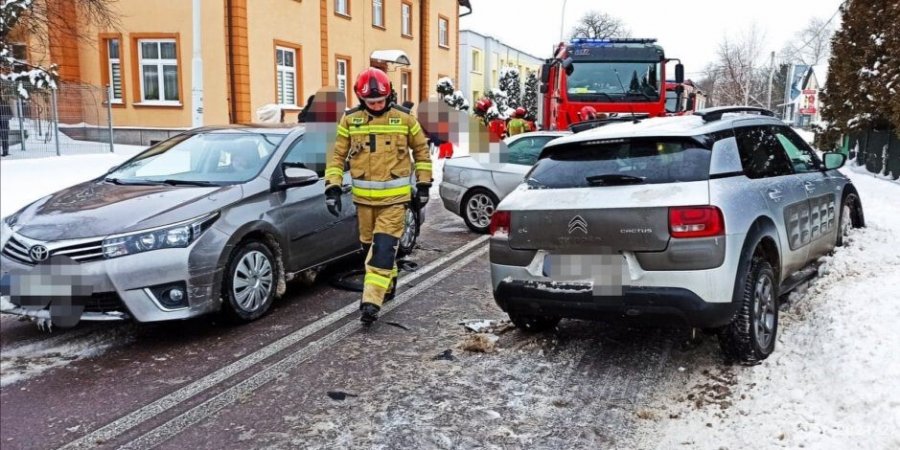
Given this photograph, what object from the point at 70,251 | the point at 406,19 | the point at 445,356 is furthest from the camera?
the point at 406,19

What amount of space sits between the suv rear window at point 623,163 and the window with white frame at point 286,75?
713 inches

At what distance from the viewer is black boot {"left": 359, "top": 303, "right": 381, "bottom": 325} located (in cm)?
521

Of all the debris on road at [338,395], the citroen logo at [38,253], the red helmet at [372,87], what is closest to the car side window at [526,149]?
the red helmet at [372,87]

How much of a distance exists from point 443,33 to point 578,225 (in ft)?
108

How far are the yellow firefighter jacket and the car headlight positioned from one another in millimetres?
1074

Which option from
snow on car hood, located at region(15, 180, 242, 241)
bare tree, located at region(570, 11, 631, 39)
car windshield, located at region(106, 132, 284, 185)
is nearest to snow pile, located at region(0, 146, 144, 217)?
snow on car hood, located at region(15, 180, 242, 241)

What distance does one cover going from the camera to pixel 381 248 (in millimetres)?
5355

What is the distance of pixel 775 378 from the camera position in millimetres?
3955

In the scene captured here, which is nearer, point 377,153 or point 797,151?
point 377,153

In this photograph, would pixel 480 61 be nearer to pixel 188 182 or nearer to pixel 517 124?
pixel 517 124

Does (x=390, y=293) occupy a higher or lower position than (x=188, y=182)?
lower

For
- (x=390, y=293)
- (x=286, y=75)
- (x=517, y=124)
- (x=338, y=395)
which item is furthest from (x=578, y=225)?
(x=286, y=75)

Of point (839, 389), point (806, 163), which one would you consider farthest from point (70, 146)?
point (839, 389)

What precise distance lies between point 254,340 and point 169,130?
15.5 meters
